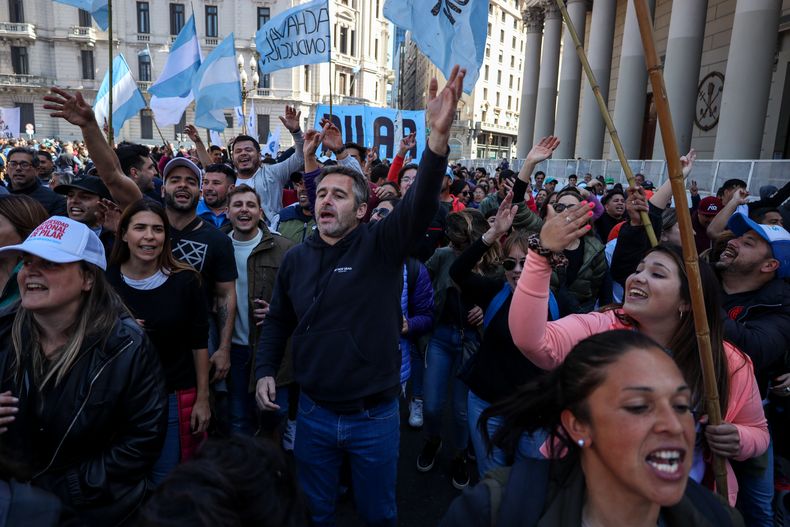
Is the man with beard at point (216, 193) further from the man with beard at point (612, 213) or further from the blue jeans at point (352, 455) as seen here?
the man with beard at point (612, 213)

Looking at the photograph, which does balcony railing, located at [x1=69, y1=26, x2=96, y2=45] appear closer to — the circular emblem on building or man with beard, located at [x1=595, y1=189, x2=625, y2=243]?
the circular emblem on building

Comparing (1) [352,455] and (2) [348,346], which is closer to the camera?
(2) [348,346]

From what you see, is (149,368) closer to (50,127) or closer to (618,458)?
(618,458)

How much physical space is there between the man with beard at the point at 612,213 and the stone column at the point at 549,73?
776 inches

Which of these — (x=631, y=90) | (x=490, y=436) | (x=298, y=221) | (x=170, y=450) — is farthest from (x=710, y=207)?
(x=631, y=90)

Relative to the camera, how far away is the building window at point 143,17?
151ft

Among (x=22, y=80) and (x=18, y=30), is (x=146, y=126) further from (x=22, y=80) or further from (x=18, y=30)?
(x=18, y=30)

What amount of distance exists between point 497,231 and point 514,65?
71.2 m

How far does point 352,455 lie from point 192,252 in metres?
1.64

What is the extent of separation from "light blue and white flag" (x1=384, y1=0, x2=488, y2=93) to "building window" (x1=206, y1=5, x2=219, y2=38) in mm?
48038

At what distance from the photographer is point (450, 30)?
459 centimetres

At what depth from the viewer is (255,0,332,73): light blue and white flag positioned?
25.3ft

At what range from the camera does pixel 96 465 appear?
2.01 metres

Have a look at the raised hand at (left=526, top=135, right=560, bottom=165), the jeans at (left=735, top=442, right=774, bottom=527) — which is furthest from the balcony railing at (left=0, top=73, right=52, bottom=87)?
the jeans at (left=735, top=442, right=774, bottom=527)
